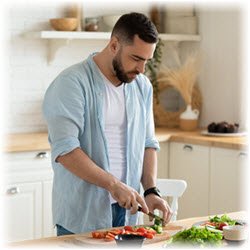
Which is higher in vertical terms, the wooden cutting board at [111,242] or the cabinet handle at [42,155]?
the wooden cutting board at [111,242]

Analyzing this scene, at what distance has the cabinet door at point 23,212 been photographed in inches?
168

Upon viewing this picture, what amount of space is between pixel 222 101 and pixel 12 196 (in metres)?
1.86

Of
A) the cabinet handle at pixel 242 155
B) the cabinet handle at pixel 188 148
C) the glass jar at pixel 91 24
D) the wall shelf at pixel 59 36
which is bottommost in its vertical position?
the cabinet handle at pixel 188 148

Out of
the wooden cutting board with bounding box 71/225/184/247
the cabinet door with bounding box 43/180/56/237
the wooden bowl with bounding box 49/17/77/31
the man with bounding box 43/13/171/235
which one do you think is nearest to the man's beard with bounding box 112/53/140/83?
the man with bounding box 43/13/171/235

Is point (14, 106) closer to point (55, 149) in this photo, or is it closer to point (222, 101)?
point (222, 101)

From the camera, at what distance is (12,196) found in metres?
4.27

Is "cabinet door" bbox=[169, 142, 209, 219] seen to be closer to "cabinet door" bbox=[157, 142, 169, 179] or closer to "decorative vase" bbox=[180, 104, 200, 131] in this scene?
"cabinet door" bbox=[157, 142, 169, 179]

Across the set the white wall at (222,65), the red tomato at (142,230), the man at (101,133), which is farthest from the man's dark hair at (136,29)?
the white wall at (222,65)

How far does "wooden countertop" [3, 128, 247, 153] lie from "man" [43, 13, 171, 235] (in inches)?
53.6

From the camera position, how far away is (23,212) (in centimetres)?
432

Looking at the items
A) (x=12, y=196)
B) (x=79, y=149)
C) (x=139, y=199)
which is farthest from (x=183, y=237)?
(x=12, y=196)

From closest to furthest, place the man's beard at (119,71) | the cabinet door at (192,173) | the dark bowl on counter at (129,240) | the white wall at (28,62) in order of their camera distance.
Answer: the dark bowl on counter at (129,240)
the man's beard at (119,71)
the cabinet door at (192,173)
the white wall at (28,62)

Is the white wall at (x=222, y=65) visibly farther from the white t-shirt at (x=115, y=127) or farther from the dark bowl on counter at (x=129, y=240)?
the dark bowl on counter at (x=129, y=240)

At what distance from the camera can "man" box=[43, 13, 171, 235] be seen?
2758 millimetres
